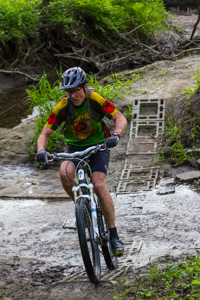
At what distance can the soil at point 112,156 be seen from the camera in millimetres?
4449

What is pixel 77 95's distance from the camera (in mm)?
4918

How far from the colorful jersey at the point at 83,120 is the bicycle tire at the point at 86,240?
2.92ft

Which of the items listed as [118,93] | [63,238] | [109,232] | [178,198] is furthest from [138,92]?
[109,232]

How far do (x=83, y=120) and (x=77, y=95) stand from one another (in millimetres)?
289

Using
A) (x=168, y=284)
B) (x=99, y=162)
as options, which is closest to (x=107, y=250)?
(x=168, y=284)

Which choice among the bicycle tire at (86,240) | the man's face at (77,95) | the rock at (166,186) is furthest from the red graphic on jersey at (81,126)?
the rock at (166,186)

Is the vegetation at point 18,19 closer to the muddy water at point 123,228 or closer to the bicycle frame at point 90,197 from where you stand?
the muddy water at point 123,228

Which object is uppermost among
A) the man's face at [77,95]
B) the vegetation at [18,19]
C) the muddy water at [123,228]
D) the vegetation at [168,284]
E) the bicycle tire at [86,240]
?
the vegetation at [18,19]

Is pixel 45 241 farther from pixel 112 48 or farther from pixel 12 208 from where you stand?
pixel 112 48

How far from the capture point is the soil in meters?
4.45

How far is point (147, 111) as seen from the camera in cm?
970

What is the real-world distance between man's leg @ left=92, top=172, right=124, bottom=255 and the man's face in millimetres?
756

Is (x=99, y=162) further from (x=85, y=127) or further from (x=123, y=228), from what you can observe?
(x=123, y=228)

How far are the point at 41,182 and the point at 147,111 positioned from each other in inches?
108
